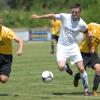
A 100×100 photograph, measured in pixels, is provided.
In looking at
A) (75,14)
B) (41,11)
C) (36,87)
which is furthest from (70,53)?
(41,11)

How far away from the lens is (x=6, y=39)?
45.6 feet

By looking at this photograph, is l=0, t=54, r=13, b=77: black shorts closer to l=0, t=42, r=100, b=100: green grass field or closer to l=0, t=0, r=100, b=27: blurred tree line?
l=0, t=42, r=100, b=100: green grass field

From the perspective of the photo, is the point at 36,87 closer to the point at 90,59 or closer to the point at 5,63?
the point at 5,63

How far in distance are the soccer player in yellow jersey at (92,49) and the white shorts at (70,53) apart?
0.43 metres

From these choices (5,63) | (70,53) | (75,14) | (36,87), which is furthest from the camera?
(36,87)

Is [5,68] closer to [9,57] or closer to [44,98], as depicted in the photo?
Result: [9,57]

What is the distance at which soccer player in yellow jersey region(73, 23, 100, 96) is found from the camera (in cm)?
1431

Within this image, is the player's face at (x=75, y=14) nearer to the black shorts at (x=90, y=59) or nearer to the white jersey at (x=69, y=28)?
the white jersey at (x=69, y=28)

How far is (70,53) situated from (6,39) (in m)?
1.55

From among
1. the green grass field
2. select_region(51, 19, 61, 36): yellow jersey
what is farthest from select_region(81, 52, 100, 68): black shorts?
select_region(51, 19, 61, 36): yellow jersey

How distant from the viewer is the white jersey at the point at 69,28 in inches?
549

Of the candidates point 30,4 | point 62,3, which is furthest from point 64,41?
point 30,4

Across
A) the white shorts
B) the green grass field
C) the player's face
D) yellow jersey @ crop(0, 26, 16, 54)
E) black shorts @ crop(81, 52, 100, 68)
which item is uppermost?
the player's face

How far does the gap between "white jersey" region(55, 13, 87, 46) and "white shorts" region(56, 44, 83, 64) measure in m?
0.12
